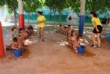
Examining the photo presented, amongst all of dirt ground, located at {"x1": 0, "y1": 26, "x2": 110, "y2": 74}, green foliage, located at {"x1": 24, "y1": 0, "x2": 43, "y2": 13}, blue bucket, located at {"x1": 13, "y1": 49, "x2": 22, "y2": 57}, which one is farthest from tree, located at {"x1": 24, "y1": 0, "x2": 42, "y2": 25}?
blue bucket, located at {"x1": 13, "y1": 49, "x2": 22, "y2": 57}

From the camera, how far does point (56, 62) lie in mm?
5402

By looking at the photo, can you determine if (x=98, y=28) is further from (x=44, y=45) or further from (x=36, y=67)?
(x=36, y=67)

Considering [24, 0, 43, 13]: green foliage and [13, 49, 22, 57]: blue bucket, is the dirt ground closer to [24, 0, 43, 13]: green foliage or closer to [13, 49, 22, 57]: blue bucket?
[13, 49, 22, 57]: blue bucket

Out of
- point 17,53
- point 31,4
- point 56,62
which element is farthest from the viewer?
point 31,4

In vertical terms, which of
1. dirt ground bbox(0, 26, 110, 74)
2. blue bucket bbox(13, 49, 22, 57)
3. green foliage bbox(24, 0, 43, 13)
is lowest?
dirt ground bbox(0, 26, 110, 74)

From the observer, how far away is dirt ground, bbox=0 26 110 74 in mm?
4727

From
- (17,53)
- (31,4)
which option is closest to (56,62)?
(17,53)

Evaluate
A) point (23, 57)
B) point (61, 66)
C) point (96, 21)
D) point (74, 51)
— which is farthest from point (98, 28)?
point (23, 57)

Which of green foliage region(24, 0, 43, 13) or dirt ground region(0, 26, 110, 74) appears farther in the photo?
green foliage region(24, 0, 43, 13)

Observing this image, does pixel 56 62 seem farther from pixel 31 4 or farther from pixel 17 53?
pixel 31 4

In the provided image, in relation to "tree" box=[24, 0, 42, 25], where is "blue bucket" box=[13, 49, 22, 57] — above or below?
below

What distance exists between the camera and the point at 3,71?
4.60 metres

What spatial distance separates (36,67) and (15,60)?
0.95 m

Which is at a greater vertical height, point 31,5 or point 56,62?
point 31,5
